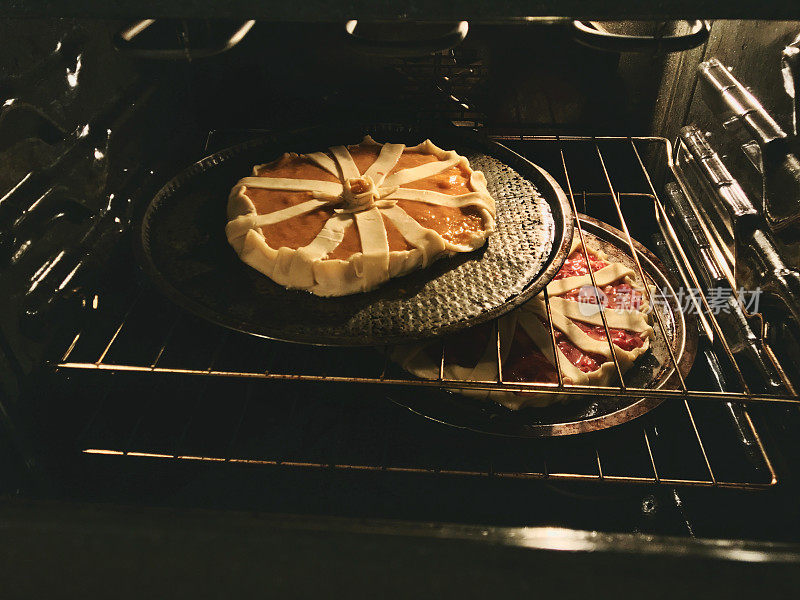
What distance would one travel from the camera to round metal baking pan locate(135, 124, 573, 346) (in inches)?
48.8

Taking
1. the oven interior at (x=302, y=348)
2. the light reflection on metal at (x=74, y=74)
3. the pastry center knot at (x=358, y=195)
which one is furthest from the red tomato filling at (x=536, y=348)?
the light reflection on metal at (x=74, y=74)

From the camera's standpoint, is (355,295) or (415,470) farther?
(415,470)

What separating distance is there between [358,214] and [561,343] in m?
0.61

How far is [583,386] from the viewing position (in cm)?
124

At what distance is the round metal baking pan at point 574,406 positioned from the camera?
55.8 inches

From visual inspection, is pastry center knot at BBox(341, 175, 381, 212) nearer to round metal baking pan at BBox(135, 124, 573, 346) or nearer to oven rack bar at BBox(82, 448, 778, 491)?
round metal baking pan at BBox(135, 124, 573, 346)

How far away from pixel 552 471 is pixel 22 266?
1335 mm

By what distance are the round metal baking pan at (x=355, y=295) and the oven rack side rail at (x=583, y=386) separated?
9cm

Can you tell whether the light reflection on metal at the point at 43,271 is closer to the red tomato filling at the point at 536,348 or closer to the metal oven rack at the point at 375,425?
the metal oven rack at the point at 375,425

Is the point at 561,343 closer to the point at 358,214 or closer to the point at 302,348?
the point at 358,214

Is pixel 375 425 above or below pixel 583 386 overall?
below

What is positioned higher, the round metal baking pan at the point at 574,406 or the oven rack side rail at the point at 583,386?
the oven rack side rail at the point at 583,386

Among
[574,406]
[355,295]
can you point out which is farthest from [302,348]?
[574,406]

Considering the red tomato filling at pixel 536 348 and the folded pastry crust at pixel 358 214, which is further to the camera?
the red tomato filling at pixel 536 348
